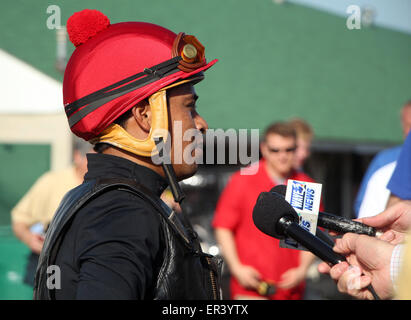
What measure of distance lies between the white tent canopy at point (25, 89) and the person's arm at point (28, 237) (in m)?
1.21

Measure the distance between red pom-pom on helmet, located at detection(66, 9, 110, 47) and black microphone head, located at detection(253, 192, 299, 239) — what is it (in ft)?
2.56

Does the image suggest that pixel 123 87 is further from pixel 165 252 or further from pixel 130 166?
pixel 165 252

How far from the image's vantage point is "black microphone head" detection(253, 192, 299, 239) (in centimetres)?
153

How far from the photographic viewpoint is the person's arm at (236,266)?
A: 12.5ft

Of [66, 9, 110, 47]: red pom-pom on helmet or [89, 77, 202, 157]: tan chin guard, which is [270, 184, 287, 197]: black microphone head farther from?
[66, 9, 110, 47]: red pom-pom on helmet

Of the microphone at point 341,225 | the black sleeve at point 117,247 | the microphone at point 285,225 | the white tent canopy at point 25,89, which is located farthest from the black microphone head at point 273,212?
the white tent canopy at point 25,89

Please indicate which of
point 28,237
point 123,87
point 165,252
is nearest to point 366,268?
point 165,252

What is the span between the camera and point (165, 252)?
1414 mm

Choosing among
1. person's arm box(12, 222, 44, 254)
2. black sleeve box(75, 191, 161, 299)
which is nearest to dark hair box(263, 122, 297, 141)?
person's arm box(12, 222, 44, 254)

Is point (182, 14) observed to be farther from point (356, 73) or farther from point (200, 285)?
point (200, 285)

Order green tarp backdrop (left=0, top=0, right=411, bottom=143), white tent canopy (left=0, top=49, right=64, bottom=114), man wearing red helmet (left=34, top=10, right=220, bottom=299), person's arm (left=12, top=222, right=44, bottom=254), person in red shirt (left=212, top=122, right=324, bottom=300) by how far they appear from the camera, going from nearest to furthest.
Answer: man wearing red helmet (left=34, top=10, right=220, bottom=299), person in red shirt (left=212, top=122, right=324, bottom=300), person's arm (left=12, top=222, right=44, bottom=254), white tent canopy (left=0, top=49, right=64, bottom=114), green tarp backdrop (left=0, top=0, right=411, bottom=143)

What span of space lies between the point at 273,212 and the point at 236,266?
8.12 feet

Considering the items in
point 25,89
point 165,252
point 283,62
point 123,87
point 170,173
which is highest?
point 283,62

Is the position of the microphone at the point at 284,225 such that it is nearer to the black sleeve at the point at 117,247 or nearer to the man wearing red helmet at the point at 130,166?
the man wearing red helmet at the point at 130,166
